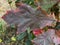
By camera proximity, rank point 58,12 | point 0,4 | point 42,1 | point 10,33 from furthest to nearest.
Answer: point 0,4 → point 10,33 → point 58,12 → point 42,1

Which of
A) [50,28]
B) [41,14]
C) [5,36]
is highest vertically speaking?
[41,14]

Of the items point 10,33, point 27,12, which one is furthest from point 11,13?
point 10,33

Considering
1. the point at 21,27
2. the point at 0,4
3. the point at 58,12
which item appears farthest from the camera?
the point at 0,4

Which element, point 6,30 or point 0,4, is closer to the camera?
point 6,30

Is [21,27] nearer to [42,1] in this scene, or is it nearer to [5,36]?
[42,1]

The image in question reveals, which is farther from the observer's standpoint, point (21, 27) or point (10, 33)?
point (10, 33)

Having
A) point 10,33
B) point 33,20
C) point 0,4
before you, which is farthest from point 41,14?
point 0,4

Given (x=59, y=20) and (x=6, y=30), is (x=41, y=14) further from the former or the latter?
(x=6, y=30)

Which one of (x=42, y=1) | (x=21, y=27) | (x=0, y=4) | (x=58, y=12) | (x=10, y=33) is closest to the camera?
(x=21, y=27)

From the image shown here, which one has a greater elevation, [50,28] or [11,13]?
[11,13]
